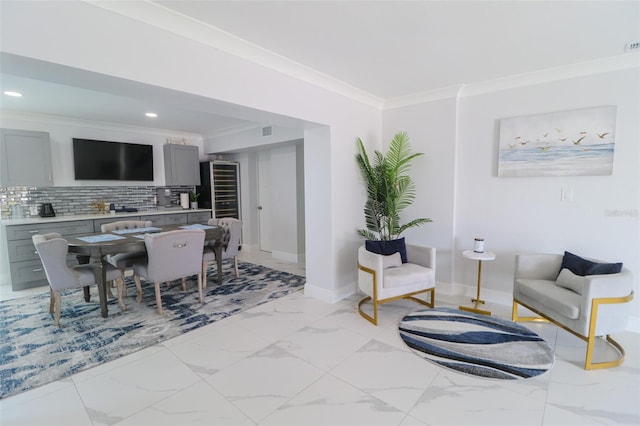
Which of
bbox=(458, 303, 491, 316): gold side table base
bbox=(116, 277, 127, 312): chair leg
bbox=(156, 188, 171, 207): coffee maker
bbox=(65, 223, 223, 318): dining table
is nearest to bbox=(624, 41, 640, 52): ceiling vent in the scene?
bbox=(458, 303, 491, 316): gold side table base

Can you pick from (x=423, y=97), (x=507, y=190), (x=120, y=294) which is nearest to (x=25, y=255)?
(x=120, y=294)

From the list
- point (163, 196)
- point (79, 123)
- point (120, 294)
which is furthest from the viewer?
point (163, 196)

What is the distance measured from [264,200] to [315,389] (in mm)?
4663

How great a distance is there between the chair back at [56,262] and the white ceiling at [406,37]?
5.04 ft

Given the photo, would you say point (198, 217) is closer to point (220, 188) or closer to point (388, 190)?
point (220, 188)

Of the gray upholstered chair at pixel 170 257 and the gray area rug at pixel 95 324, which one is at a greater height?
the gray upholstered chair at pixel 170 257

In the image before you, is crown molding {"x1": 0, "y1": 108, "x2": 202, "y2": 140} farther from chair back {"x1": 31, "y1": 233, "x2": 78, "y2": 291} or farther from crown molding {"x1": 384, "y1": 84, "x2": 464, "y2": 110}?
crown molding {"x1": 384, "y1": 84, "x2": 464, "y2": 110}

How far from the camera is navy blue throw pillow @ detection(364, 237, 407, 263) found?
11.1 feet

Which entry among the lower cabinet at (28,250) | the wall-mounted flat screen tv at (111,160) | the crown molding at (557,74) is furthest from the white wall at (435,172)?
the lower cabinet at (28,250)

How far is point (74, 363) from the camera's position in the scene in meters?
2.36

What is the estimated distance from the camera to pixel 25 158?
4.30 m

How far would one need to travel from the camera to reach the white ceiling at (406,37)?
193cm

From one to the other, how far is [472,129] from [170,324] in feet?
13.2

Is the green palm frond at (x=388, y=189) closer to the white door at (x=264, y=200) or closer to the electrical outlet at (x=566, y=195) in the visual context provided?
the electrical outlet at (x=566, y=195)
